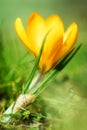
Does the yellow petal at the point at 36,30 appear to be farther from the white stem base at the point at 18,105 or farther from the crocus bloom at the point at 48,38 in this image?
the white stem base at the point at 18,105

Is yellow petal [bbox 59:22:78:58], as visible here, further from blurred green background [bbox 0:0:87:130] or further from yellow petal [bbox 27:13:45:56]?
blurred green background [bbox 0:0:87:130]

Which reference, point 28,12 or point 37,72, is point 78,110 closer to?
point 37,72

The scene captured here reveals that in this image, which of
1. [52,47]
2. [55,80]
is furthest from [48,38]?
[55,80]

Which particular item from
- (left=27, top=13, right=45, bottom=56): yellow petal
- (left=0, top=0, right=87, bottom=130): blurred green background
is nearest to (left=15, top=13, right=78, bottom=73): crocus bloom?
(left=27, top=13, right=45, bottom=56): yellow petal

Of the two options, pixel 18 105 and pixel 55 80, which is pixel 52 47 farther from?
pixel 55 80

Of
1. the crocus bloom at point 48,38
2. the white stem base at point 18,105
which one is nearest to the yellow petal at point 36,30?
the crocus bloom at point 48,38

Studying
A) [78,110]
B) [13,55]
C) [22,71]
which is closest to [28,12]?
[13,55]
